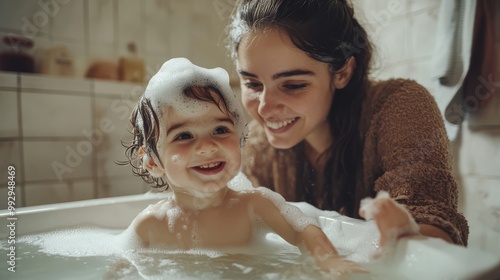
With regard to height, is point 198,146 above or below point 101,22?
below

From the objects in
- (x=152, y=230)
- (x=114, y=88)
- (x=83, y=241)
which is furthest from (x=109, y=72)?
(x=152, y=230)

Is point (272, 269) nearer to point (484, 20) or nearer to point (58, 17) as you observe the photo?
point (484, 20)

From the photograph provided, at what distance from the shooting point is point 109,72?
5.29 feet

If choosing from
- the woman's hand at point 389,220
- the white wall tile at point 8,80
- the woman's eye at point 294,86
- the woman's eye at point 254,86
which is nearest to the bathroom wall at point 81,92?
the white wall tile at point 8,80

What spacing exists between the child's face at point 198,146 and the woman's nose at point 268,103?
6.9 inches

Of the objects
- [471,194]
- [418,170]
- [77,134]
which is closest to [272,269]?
[418,170]

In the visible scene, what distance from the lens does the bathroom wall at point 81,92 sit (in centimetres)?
140

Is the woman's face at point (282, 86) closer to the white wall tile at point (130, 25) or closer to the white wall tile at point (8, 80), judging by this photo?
the white wall tile at point (130, 25)

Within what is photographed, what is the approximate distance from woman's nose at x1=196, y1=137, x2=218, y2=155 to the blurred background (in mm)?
267

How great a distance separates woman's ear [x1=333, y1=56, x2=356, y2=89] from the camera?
41.7 inches

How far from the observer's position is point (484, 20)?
3.60ft

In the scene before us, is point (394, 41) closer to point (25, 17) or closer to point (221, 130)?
point (221, 130)

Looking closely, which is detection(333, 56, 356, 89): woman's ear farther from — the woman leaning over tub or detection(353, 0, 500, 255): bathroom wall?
detection(353, 0, 500, 255): bathroom wall

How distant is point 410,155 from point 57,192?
1.28 m
